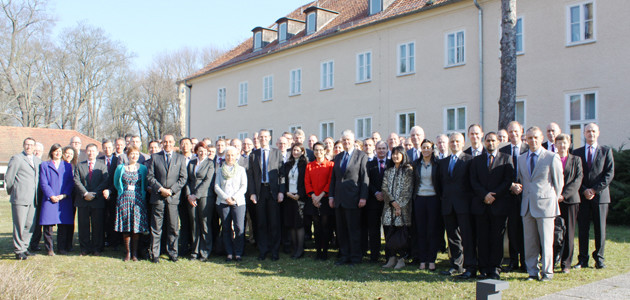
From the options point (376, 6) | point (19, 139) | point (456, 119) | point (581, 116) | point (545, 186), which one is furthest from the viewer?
point (19, 139)

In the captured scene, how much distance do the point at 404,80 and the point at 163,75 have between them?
40296 millimetres

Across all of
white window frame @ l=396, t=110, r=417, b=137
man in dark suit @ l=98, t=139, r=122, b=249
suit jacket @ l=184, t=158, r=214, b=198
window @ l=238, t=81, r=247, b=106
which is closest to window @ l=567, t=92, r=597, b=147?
white window frame @ l=396, t=110, r=417, b=137

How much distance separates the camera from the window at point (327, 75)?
24.1 meters

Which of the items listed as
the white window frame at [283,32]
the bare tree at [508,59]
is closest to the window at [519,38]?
the bare tree at [508,59]

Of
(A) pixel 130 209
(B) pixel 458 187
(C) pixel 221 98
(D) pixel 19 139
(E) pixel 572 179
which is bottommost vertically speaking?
(A) pixel 130 209

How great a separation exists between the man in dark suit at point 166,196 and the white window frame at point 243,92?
2100 centimetres

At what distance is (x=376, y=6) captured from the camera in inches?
906

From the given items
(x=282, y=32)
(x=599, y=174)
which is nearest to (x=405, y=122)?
(x=282, y=32)

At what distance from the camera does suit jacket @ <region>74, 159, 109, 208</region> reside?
9.13m

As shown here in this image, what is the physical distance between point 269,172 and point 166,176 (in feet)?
5.62

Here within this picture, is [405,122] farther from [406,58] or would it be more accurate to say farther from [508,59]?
[508,59]

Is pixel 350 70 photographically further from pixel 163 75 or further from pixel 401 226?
pixel 163 75

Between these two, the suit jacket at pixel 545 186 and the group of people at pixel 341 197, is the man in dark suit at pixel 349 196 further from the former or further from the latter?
the suit jacket at pixel 545 186

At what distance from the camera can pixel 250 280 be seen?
713 cm
